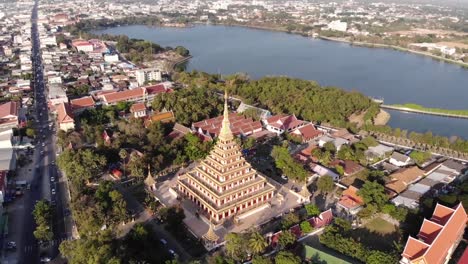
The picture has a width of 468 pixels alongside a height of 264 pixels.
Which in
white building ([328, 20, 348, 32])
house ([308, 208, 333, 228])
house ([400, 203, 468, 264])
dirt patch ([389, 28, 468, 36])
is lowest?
house ([308, 208, 333, 228])

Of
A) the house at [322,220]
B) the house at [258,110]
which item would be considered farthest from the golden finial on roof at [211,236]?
the house at [258,110]

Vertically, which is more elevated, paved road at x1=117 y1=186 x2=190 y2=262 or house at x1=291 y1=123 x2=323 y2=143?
house at x1=291 y1=123 x2=323 y2=143

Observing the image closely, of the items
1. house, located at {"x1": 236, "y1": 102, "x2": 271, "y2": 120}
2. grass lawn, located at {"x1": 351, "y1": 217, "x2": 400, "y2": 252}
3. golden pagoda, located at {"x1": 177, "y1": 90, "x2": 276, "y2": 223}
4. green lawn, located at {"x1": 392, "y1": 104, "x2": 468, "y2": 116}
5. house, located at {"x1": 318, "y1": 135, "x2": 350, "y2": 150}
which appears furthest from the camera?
green lawn, located at {"x1": 392, "y1": 104, "x2": 468, "y2": 116}

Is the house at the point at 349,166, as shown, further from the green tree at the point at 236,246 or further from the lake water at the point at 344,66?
the lake water at the point at 344,66

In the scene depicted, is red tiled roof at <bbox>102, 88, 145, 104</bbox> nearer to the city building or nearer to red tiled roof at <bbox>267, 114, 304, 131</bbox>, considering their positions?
the city building

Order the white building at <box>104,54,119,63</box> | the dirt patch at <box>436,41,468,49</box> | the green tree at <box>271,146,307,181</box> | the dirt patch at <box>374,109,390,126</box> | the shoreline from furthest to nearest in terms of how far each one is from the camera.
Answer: the dirt patch at <box>436,41,468,49</box> → the shoreline → the white building at <box>104,54,119,63</box> → the dirt patch at <box>374,109,390,126</box> → the green tree at <box>271,146,307,181</box>

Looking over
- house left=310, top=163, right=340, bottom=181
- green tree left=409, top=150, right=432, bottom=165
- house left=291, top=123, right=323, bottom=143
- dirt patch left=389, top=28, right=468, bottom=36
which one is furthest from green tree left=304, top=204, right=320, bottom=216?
dirt patch left=389, top=28, right=468, bottom=36

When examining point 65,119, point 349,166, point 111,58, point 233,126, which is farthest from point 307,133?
point 111,58

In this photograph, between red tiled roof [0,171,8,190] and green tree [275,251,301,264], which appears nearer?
green tree [275,251,301,264]
